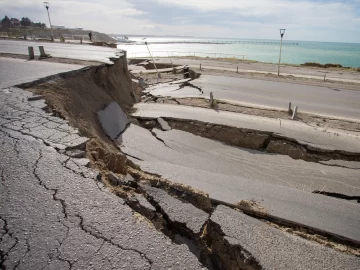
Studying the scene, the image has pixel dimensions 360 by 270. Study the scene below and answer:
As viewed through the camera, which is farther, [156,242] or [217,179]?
[217,179]

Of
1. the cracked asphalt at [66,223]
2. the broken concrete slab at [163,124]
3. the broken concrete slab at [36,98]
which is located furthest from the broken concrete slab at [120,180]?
the broken concrete slab at [163,124]

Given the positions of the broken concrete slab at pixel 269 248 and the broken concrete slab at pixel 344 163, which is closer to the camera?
the broken concrete slab at pixel 269 248

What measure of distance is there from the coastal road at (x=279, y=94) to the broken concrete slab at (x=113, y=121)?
14.5ft

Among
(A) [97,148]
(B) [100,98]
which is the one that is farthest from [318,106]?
(A) [97,148]

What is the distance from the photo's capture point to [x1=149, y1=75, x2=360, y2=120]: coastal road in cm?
1076

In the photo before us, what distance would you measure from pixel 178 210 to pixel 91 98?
5984 millimetres

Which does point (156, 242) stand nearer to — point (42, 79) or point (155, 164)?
point (155, 164)

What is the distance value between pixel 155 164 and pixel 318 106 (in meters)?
9.16

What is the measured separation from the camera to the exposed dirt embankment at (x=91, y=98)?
4211mm

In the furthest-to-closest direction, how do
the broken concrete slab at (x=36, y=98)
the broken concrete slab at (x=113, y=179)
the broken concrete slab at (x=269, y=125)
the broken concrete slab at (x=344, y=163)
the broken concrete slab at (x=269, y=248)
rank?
the broken concrete slab at (x=269, y=125) → the broken concrete slab at (x=344, y=163) → the broken concrete slab at (x=36, y=98) → the broken concrete slab at (x=113, y=179) → the broken concrete slab at (x=269, y=248)

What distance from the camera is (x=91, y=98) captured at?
787cm

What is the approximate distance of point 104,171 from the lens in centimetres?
347

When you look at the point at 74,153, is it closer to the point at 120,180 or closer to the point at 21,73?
the point at 120,180

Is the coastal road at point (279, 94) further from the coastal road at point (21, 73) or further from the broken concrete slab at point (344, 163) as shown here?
the coastal road at point (21, 73)
